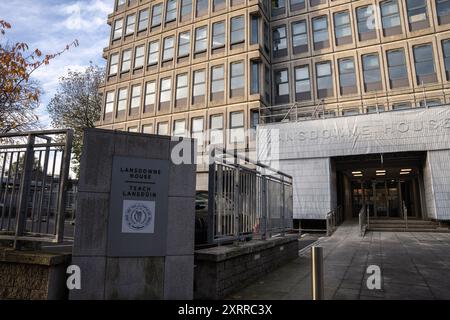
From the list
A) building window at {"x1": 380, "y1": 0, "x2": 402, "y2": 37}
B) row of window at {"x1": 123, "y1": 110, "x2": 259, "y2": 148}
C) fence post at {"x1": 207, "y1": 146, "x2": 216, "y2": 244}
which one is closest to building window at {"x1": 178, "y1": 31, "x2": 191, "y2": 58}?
row of window at {"x1": 123, "y1": 110, "x2": 259, "y2": 148}

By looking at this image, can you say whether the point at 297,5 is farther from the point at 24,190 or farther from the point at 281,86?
the point at 24,190

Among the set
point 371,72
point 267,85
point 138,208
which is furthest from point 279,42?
point 138,208

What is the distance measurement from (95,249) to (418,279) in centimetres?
641

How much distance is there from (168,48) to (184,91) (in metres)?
5.17

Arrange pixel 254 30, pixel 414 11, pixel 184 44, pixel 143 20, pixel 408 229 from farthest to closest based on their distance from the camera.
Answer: pixel 143 20, pixel 184 44, pixel 254 30, pixel 414 11, pixel 408 229

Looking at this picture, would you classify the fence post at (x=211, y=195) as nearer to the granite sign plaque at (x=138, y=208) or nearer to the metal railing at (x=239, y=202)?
the metal railing at (x=239, y=202)

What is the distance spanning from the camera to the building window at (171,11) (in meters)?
30.5

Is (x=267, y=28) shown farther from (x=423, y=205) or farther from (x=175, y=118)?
(x=423, y=205)

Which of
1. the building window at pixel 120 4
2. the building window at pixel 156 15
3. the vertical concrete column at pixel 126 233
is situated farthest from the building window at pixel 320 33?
the vertical concrete column at pixel 126 233

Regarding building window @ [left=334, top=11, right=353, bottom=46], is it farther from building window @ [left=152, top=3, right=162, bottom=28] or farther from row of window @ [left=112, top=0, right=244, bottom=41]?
building window @ [left=152, top=3, right=162, bottom=28]

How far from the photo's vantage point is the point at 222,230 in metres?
5.98

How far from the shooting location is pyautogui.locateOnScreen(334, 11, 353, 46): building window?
2428 centimetres

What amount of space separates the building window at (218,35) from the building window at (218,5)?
142 centimetres

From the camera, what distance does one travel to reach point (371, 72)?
23219mm
